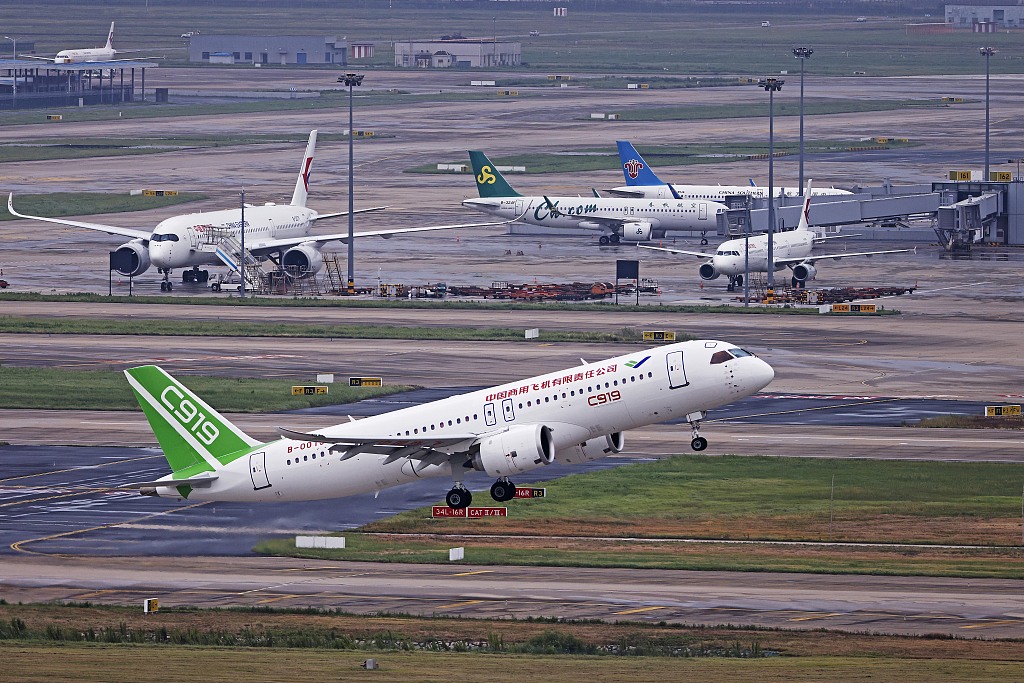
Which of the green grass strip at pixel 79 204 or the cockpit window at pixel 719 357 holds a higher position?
the green grass strip at pixel 79 204

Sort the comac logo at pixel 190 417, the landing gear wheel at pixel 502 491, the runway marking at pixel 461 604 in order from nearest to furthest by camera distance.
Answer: the runway marking at pixel 461 604 < the landing gear wheel at pixel 502 491 < the comac logo at pixel 190 417

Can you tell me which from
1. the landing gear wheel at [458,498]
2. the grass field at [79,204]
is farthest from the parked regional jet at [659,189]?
the landing gear wheel at [458,498]

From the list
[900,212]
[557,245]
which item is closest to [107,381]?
[557,245]

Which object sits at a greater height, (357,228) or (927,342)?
(357,228)

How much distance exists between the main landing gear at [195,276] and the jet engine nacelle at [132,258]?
595 centimetres

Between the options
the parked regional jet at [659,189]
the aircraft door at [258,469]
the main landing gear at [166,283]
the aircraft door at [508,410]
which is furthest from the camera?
the parked regional jet at [659,189]

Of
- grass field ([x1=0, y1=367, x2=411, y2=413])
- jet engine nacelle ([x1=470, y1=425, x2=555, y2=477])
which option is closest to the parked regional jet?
grass field ([x1=0, y1=367, x2=411, y2=413])

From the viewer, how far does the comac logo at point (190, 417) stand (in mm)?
71938

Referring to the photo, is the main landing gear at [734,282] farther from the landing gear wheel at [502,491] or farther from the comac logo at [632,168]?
the landing gear wheel at [502,491]

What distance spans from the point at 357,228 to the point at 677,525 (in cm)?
10855

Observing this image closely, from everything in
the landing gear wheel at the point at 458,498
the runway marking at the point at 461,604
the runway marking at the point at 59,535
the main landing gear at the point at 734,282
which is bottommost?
the runway marking at the point at 461,604

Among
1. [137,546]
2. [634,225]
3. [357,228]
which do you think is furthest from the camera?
[357,228]

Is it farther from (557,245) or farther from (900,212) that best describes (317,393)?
(900,212)

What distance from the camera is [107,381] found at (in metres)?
111
